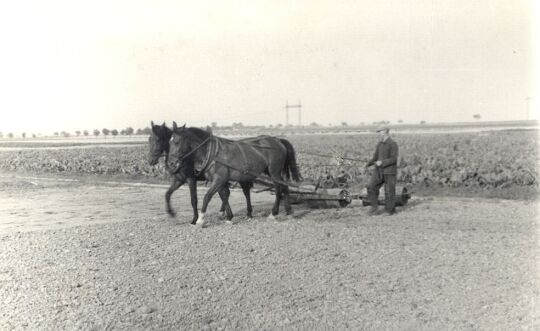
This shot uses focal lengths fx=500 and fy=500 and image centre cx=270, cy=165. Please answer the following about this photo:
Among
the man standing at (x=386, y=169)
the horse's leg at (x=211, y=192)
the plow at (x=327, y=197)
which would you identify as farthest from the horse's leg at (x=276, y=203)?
the man standing at (x=386, y=169)

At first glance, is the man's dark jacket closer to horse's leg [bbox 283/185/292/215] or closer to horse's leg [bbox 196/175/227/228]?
horse's leg [bbox 283/185/292/215]

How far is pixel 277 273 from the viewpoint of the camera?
22.6 ft

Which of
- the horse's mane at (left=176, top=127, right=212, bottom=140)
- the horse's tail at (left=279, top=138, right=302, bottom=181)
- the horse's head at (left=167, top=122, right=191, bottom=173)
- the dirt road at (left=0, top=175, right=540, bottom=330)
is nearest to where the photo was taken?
the dirt road at (left=0, top=175, right=540, bottom=330)

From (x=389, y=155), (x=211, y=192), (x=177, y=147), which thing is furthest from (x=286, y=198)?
(x=177, y=147)

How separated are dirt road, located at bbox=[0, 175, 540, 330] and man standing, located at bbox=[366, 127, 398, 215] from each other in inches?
19.1

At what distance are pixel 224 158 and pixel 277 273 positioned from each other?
168 inches

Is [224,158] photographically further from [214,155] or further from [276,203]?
[276,203]

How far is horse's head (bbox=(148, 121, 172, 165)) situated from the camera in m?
10.4

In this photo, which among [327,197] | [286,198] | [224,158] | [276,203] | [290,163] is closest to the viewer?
[224,158]

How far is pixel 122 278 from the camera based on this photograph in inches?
262

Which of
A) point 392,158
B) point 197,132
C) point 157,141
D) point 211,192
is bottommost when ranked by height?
Answer: point 211,192

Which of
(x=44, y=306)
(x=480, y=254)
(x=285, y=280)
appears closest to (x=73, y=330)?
(x=44, y=306)

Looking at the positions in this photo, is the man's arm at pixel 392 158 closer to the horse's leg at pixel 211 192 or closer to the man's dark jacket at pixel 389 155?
the man's dark jacket at pixel 389 155

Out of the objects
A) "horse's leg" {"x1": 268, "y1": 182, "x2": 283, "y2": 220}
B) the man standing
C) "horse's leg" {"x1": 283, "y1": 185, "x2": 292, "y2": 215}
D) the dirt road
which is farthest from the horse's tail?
the man standing
